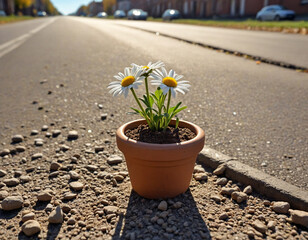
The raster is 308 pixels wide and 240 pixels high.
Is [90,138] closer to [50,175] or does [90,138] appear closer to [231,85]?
[50,175]

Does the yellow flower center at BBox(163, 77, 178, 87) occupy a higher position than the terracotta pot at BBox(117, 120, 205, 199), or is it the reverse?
the yellow flower center at BBox(163, 77, 178, 87)

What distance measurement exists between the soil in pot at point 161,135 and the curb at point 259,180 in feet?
1.41

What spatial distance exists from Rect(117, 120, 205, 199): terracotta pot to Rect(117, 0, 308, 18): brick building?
27.5 metres

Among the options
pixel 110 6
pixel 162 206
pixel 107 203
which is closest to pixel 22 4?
pixel 110 6

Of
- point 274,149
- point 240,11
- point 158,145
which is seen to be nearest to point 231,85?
point 274,149

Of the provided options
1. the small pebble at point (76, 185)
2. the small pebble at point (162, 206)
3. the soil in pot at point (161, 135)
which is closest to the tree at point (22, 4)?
the small pebble at point (76, 185)

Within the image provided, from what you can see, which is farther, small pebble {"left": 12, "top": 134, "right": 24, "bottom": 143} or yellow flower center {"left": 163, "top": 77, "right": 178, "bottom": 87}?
small pebble {"left": 12, "top": 134, "right": 24, "bottom": 143}

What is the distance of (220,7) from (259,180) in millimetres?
37572

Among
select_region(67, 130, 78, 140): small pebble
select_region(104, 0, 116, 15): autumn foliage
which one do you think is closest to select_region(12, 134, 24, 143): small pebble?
select_region(67, 130, 78, 140): small pebble

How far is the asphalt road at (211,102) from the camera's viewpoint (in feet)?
8.77

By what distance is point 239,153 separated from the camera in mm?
2576

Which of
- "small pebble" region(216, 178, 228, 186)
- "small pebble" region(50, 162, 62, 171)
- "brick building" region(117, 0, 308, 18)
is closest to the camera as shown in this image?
"small pebble" region(216, 178, 228, 186)

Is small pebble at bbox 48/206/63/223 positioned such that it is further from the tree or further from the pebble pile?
the tree

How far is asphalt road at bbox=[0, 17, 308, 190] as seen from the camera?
8.77ft
